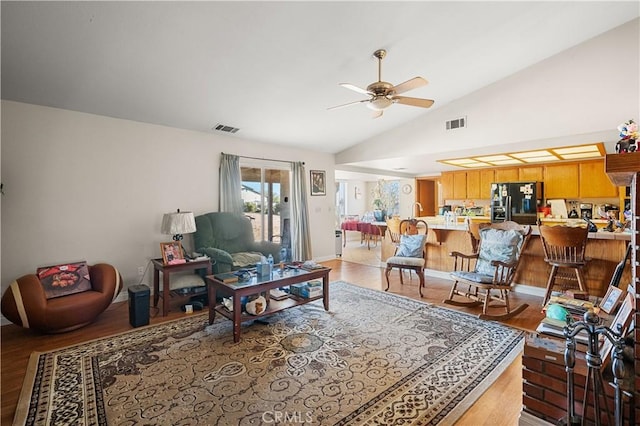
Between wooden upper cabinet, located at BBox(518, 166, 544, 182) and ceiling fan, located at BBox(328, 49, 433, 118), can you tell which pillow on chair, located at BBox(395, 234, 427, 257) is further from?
wooden upper cabinet, located at BBox(518, 166, 544, 182)

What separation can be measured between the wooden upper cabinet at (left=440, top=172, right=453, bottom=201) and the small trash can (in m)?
6.84

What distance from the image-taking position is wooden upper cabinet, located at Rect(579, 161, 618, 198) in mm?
5371

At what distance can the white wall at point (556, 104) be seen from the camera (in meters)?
3.55

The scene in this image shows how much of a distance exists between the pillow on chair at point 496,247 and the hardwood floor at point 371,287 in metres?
0.54

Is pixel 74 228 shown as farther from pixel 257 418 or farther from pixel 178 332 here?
pixel 257 418

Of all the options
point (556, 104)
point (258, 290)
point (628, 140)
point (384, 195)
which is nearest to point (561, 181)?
point (556, 104)

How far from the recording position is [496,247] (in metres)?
3.60

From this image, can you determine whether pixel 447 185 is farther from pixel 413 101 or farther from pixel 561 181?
pixel 413 101

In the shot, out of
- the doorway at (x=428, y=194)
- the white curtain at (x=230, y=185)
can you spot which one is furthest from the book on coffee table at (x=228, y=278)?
the doorway at (x=428, y=194)

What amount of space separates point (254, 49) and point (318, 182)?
365 centimetres

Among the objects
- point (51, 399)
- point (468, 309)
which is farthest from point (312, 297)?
point (51, 399)

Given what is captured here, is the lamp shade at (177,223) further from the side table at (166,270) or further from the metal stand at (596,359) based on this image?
the metal stand at (596,359)

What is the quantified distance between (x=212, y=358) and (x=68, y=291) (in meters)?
1.91

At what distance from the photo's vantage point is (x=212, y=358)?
2.44 m
